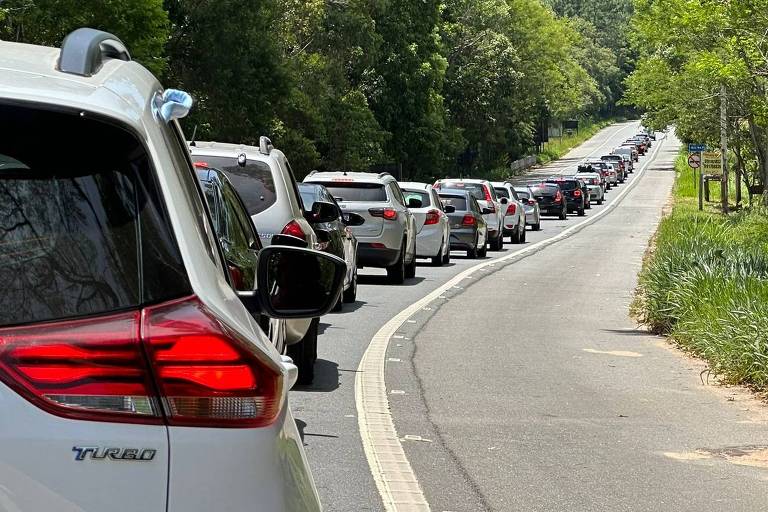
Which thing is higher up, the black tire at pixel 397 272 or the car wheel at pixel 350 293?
the car wheel at pixel 350 293

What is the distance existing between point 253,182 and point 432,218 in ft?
57.8

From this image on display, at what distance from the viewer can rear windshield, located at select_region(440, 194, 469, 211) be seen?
3509 centimetres

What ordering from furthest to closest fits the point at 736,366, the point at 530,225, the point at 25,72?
the point at 530,225
the point at 736,366
the point at 25,72

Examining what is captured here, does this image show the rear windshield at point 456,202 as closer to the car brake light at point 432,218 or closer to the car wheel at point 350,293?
the car brake light at point 432,218

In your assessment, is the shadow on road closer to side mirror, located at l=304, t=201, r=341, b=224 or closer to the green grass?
side mirror, located at l=304, t=201, r=341, b=224

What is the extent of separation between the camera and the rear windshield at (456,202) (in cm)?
3509

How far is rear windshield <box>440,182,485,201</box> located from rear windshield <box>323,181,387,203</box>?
16440 millimetres

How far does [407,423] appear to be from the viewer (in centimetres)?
1013

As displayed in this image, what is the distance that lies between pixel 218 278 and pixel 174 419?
45 cm

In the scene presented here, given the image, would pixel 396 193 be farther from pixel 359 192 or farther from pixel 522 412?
pixel 522 412

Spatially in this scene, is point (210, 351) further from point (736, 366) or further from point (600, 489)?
point (736, 366)

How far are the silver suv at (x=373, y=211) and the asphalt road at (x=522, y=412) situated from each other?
1.71 meters

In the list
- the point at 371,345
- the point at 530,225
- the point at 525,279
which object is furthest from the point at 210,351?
the point at 530,225

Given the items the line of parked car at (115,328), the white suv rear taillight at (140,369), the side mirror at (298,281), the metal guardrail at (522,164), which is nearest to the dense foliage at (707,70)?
the side mirror at (298,281)
